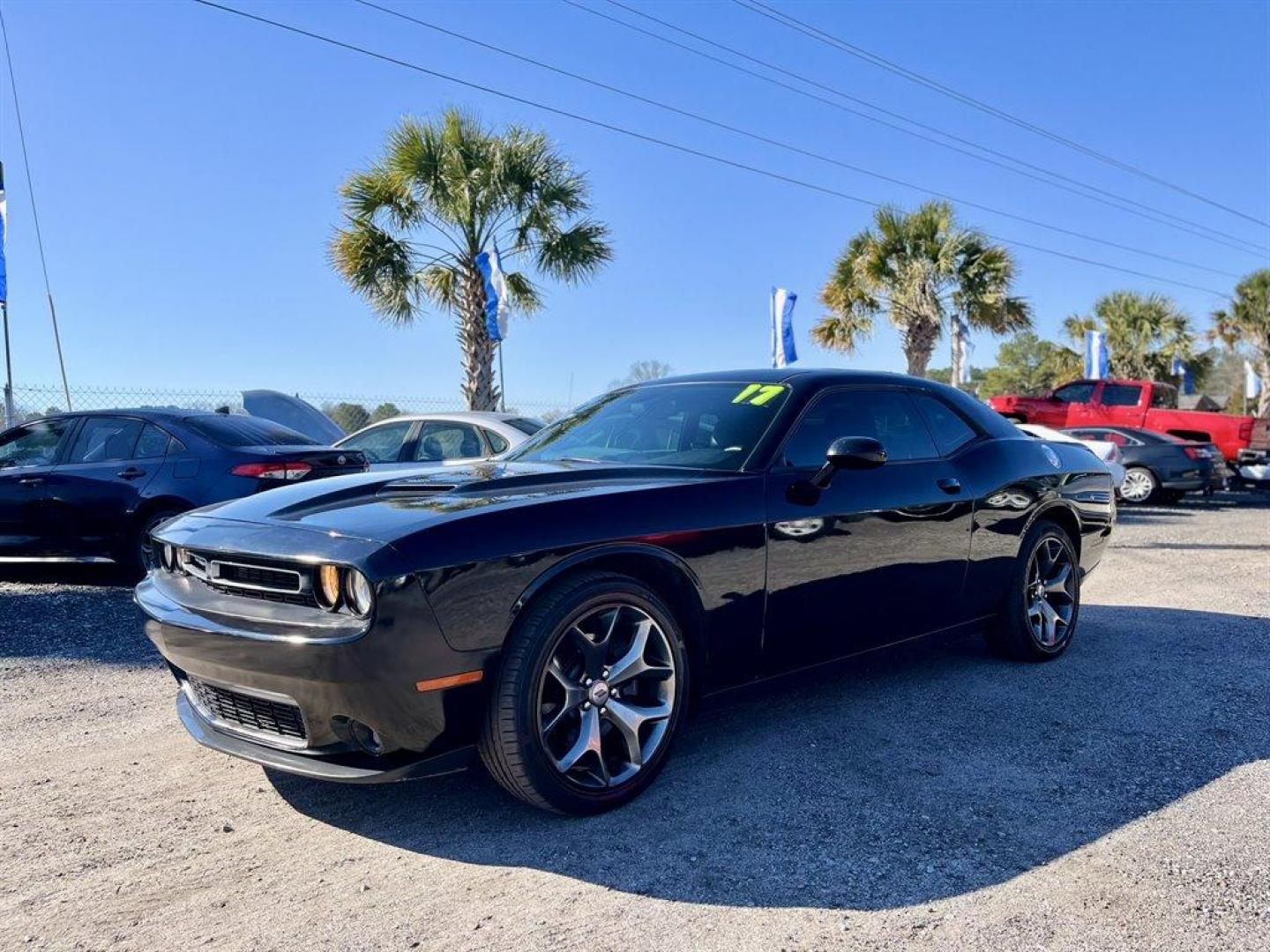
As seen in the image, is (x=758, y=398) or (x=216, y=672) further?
(x=758, y=398)

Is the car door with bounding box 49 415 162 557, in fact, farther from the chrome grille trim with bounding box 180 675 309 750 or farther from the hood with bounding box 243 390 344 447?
the hood with bounding box 243 390 344 447

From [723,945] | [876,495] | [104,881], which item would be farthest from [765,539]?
[104,881]

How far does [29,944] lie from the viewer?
2.34 m

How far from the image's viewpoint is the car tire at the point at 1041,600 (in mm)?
4727

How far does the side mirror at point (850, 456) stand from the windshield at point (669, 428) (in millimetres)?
294

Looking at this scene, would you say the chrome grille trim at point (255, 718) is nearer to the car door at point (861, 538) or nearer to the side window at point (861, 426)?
the car door at point (861, 538)

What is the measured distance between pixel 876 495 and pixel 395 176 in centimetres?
1352

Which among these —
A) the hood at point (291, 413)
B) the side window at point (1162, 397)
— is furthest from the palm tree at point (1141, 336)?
the hood at point (291, 413)

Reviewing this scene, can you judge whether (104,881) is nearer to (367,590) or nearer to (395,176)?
(367,590)

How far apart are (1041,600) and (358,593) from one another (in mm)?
3683

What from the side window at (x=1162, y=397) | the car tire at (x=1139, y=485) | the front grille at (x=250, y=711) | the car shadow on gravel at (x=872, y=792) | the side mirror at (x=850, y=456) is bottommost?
the car tire at (x=1139, y=485)

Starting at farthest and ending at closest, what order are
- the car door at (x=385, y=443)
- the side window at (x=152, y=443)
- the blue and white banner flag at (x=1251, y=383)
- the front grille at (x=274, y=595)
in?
the blue and white banner flag at (x=1251, y=383), the car door at (x=385, y=443), the side window at (x=152, y=443), the front grille at (x=274, y=595)

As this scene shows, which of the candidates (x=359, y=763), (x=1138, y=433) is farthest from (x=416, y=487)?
(x=1138, y=433)

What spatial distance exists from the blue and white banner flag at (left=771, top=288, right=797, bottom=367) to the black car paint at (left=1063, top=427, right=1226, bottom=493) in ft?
20.3
